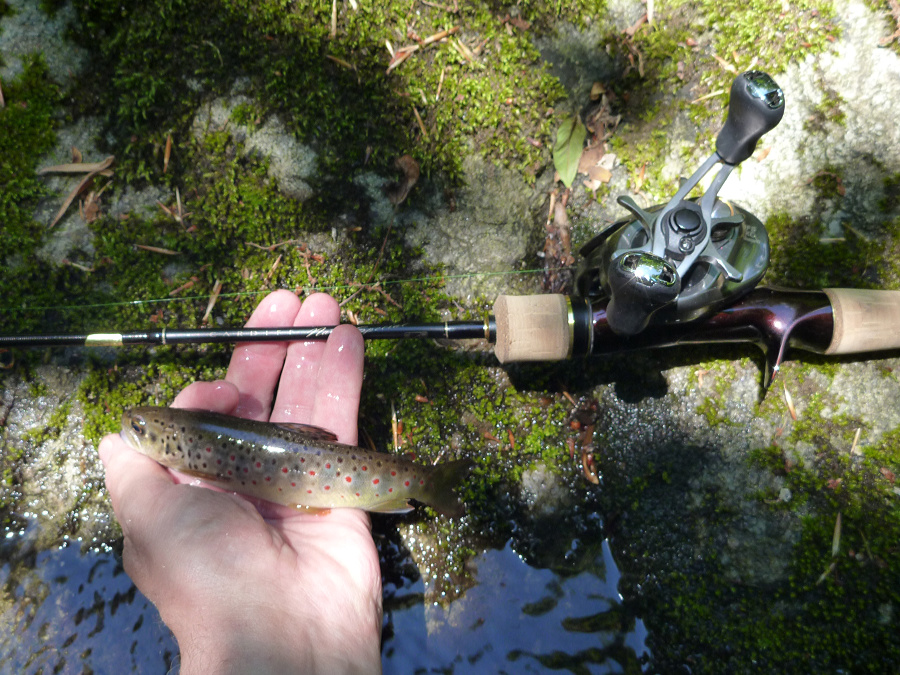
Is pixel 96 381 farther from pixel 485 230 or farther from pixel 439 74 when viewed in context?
pixel 439 74

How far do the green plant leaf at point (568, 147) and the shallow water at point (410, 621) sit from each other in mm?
2224

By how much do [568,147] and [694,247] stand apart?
1.32 meters

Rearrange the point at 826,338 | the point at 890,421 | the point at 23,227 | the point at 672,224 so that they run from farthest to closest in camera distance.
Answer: the point at 23,227 < the point at 890,421 < the point at 826,338 < the point at 672,224

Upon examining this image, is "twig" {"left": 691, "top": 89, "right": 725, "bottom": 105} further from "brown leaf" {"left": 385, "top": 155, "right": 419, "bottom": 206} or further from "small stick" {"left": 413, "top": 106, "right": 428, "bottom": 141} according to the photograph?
"brown leaf" {"left": 385, "top": 155, "right": 419, "bottom": 206}

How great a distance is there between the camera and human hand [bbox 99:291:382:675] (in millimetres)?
2570

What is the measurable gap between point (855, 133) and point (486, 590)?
3.37 metres

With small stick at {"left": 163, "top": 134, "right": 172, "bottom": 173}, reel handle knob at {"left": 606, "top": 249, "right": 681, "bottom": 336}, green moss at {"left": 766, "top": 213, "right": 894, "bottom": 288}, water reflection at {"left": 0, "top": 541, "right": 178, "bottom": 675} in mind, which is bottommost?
water reflection at {"left": 0, "top": 541, "right": 178, "bottom": 675}

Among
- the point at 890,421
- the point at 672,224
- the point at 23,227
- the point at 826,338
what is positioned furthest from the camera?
the point at 23,227

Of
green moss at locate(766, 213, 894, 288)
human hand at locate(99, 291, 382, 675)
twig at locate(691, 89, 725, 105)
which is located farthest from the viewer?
twig at locate(691, 89, 725, 105)

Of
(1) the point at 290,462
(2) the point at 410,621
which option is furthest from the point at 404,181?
(2) the point at 410,621

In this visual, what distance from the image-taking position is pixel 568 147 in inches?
138

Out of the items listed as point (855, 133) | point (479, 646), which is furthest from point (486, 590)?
point (855, 133)

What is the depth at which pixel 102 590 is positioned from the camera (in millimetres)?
3480

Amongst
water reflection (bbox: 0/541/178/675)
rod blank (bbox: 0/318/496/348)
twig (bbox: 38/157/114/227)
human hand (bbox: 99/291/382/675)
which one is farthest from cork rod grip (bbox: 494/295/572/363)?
water reflection (bbox: 0/541/178/675)
